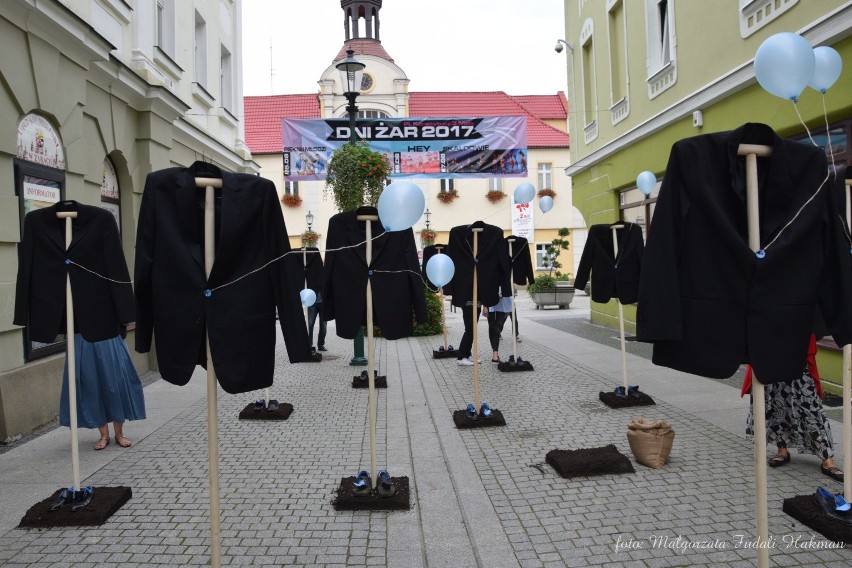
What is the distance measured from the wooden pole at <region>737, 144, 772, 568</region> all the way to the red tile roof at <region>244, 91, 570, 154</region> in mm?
30790

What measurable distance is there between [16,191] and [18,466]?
2.99 m

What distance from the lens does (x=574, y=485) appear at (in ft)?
14.2

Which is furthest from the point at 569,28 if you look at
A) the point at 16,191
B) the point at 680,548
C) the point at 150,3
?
the point at 680,548

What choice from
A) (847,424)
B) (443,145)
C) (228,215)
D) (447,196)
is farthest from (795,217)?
(447,196)

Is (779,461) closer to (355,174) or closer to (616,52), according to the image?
(355,174)

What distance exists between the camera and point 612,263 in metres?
7.04

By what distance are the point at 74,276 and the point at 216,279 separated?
75.6 inches

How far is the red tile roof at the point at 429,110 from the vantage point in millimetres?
32312

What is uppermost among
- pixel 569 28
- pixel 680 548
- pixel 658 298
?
pixel 569 28

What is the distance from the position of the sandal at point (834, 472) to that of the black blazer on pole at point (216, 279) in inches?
151

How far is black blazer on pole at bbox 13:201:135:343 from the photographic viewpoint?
4.18 metres

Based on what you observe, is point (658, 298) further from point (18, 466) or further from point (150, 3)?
point (150, 3)

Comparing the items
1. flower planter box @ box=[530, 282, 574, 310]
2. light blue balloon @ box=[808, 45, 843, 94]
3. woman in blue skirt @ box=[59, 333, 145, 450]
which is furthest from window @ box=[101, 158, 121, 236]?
flower planter box @ box=[530, 282, 574, 310]

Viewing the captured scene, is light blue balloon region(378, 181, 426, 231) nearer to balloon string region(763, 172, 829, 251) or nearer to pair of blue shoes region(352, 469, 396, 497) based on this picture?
pair of blue shoes region(352, 469, 396, 497)
